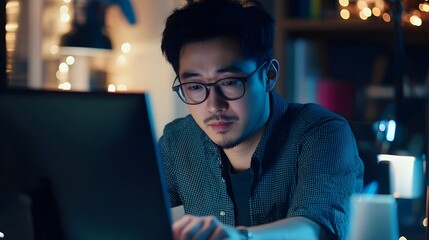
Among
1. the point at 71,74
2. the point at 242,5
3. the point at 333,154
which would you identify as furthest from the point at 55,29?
the point at 333,154

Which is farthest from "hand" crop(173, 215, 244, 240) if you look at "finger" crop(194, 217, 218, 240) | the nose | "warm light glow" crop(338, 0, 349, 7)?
"warm light glow" crop(338, 0, 349, 7)

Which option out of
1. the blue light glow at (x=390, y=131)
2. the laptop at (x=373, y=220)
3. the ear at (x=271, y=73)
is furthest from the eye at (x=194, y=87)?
the blue light glow at (x=390, y=131)

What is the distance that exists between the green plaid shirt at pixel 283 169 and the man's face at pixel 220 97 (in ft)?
0.31

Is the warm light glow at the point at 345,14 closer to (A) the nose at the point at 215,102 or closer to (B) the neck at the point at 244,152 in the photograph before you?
(B) the neck at the point at 244,152

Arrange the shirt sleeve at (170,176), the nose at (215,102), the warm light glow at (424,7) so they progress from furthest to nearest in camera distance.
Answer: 1. the warm light glow at (424,7)
2. the shirt sleeve at (170,176)
3. the nose at (215,102)

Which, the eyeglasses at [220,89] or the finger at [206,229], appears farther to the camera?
the eyeglasses at [220,89]

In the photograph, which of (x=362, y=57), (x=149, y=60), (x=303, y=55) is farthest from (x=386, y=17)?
(x=149, y=60)

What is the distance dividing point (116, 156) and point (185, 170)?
3.26 ft

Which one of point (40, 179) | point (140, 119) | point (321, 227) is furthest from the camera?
point (321, 227)

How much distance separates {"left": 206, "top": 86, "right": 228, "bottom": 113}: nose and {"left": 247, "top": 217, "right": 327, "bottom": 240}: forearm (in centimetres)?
34

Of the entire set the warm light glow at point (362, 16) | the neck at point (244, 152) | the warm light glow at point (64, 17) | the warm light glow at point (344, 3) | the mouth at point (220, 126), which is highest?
the warm light glow at point (64, 17)

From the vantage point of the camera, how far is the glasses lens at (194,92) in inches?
74.4

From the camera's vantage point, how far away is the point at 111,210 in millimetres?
1207

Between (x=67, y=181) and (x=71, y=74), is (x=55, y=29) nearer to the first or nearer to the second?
(x=71, y=74)
